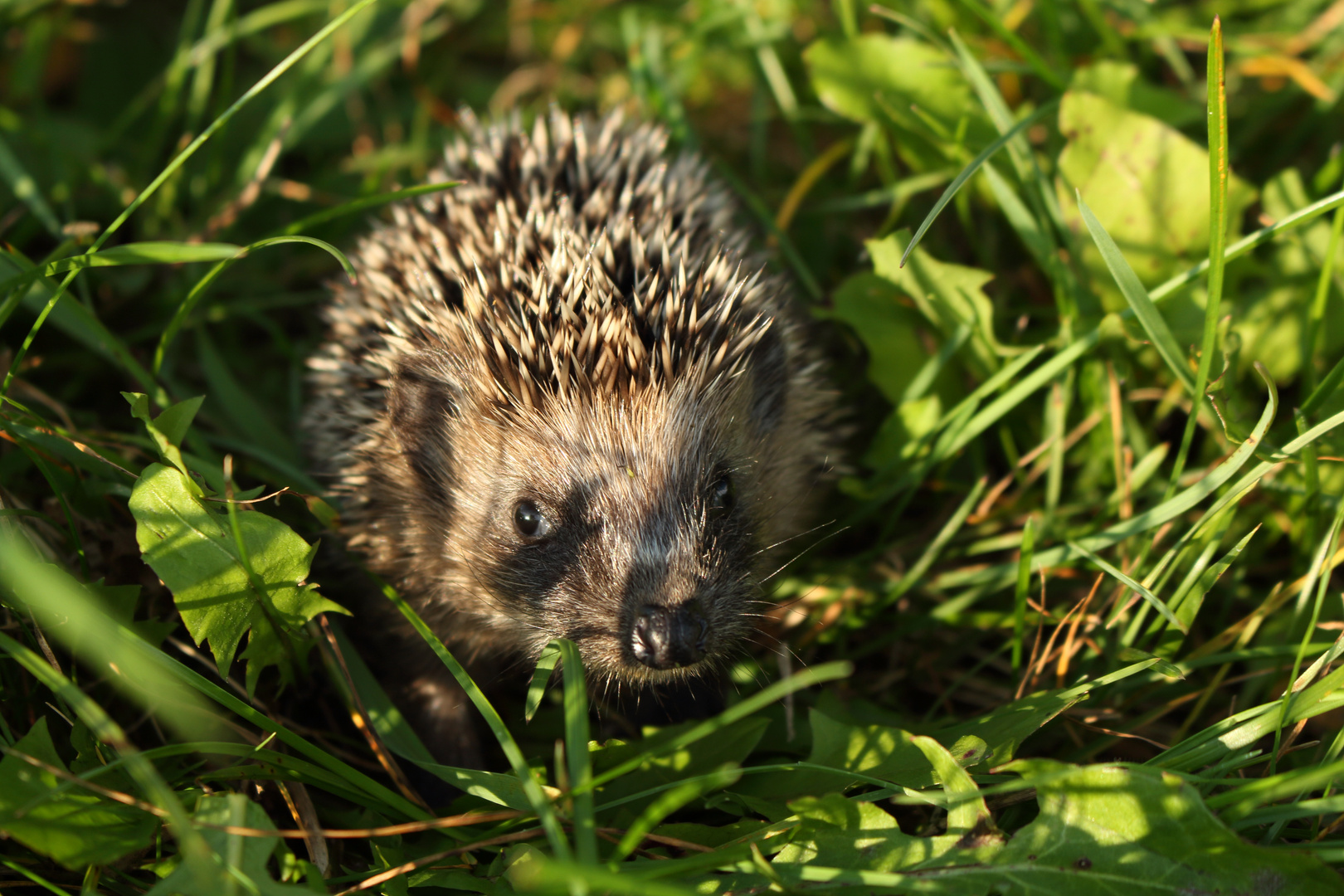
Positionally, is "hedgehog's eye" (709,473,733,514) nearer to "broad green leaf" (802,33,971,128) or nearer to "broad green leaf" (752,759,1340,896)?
"broad green leaf" (752,759,1340,896)

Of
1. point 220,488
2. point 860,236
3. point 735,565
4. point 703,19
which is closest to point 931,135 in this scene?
point 860,236

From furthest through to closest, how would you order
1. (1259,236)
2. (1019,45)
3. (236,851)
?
1. (1019,45)
2. (1259,236)
3. (236,851)

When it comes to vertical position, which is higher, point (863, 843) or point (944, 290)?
point (944, 290)

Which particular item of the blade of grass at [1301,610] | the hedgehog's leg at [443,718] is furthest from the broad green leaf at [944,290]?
the hedgehog's leg at [443,718]

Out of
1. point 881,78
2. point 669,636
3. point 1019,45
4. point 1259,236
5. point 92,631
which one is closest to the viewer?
point 92,631

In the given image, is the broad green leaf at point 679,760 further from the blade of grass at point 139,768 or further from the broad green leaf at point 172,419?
the broad green leaf at point 172,419

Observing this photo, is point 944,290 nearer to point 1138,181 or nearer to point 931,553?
point 1138,181

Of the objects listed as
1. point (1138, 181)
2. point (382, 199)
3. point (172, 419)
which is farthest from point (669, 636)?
point (1138, 181)

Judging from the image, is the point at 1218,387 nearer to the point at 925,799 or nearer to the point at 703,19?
the point at 925,799
